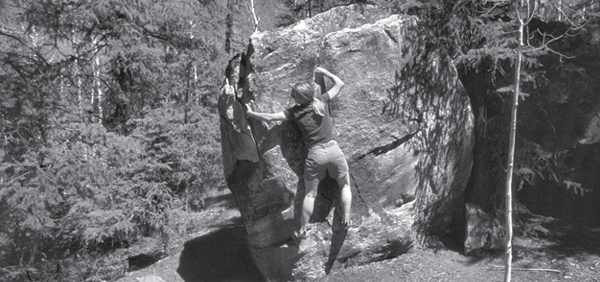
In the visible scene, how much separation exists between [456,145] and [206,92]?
4882 mm

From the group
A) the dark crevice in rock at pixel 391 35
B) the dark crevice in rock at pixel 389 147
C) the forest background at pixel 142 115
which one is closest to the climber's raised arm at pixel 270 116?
the dark crevice in rock at pixel 389 147

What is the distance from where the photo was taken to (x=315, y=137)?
614cm

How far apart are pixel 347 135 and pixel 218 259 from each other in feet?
10.2

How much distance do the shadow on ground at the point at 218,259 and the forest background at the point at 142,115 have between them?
23.6 inches

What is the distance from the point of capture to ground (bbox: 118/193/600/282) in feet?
20.5

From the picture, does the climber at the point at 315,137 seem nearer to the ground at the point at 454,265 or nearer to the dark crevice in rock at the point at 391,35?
the dark crevice in rock at the point at 391,35

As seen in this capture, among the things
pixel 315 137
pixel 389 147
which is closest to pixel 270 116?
pixel 315 137

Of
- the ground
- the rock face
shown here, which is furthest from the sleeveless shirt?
the ground

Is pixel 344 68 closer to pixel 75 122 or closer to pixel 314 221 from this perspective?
pixel 314 221

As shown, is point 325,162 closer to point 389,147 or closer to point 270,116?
point 270,116

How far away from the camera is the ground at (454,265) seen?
6.23 metres

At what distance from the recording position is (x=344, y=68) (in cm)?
651

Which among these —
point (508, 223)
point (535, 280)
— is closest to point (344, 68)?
point (508, 223)

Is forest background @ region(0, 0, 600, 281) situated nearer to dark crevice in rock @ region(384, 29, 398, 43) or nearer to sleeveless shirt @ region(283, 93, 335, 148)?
dark crevice in rock @ region(384, 29, 398, 43)
